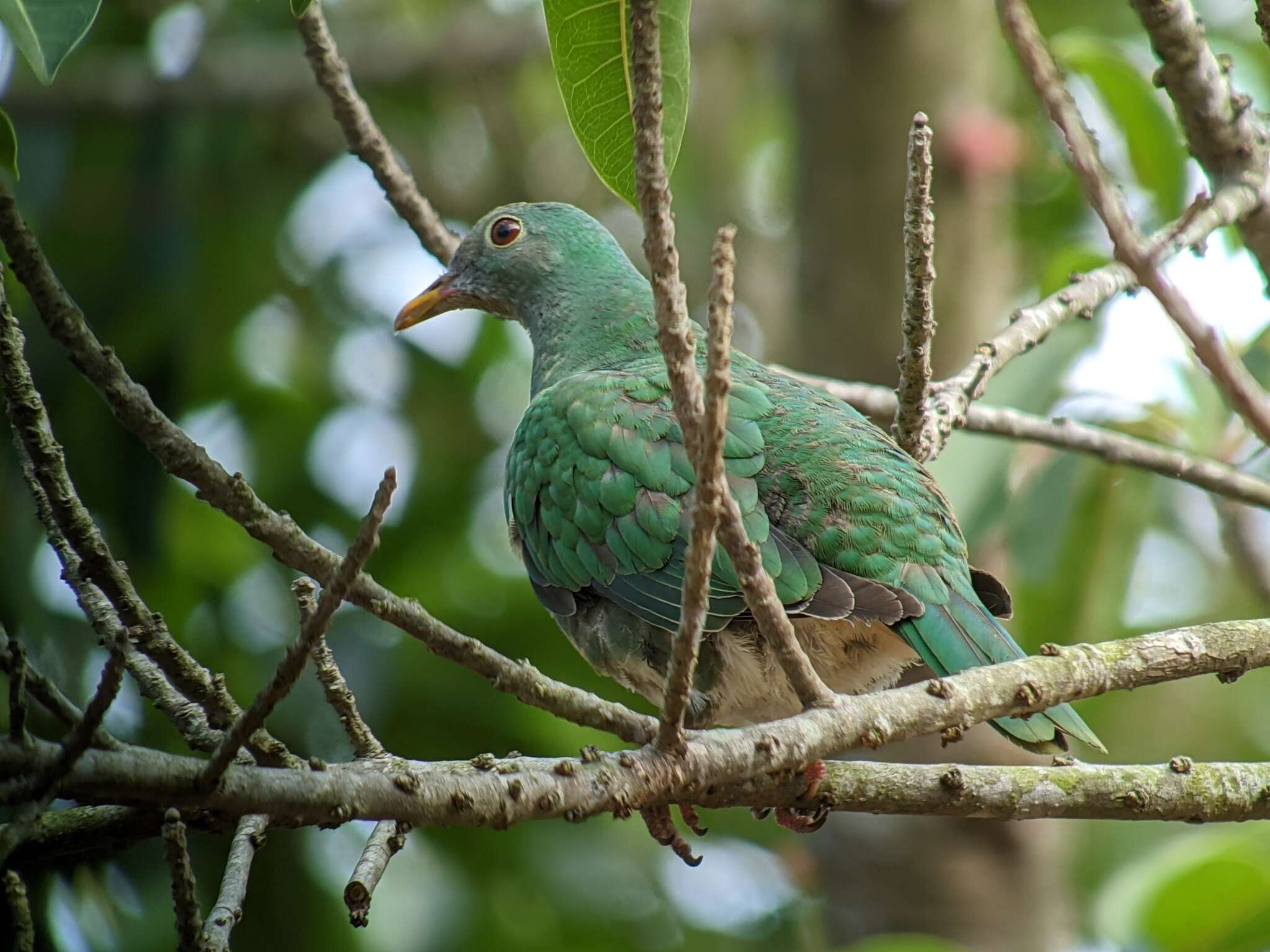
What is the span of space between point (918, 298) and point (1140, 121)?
2.65 metres

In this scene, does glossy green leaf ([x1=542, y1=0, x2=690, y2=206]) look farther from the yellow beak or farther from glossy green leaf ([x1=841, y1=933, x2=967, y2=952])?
glossy green leaf ([x1=841, y1=933, x2=967, y2=952])

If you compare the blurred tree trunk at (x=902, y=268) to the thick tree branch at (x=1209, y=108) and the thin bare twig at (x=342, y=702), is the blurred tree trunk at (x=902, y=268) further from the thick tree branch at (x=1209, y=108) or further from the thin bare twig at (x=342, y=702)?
the thin bare twig at (x=342, y=702)

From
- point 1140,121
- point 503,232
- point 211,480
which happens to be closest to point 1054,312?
point 1140,121

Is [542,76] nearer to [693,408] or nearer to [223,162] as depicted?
[223,162]

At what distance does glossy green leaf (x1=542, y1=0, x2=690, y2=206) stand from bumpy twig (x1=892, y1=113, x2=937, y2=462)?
0.45 metres

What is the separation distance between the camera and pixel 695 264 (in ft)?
22.5

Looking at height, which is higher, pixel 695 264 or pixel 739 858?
pixel 695 264

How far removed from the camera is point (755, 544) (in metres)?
2.91

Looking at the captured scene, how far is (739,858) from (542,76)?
4.96m

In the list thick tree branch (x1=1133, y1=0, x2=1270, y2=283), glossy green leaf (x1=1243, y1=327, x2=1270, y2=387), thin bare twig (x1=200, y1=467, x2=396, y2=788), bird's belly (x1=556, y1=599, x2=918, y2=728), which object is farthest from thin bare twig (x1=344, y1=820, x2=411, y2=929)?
glossy green leaf (x1=1243, y1=327, x2=1270, y2=387)

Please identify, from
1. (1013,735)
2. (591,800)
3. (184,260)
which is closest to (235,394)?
(184,260)

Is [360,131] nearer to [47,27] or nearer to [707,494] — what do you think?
[47,27]

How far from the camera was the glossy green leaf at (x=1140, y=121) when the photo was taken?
14.8ft

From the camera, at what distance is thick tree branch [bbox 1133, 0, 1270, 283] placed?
258cm
